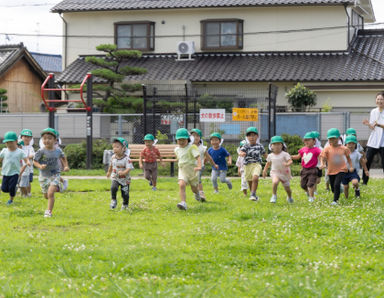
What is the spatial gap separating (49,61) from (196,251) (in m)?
49.4

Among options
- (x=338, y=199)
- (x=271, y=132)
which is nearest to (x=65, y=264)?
(x=338, y=199)

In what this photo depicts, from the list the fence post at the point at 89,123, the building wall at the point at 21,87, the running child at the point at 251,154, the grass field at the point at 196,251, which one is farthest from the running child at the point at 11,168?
the building wall at the point at 21,87

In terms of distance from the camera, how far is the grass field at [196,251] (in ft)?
19.5

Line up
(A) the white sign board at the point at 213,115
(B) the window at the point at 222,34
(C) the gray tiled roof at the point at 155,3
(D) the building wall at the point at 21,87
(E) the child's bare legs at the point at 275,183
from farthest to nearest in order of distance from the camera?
1. (D) the building wall at the point at 21,87
2. (B) the window at the point at 222,34
3. (C) the gray tiled roof at the point at 155,3
4. (A) the white sign board at the point at 213,115
5. (E) the child's bare legs at the point at 275,183

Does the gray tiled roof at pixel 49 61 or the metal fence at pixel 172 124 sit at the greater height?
the gray tiled roof at pixel 49 61

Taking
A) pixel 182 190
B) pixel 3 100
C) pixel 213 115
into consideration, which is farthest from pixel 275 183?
pixel 3 100

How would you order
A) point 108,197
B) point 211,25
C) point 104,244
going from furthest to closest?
point 211,25
point 108,197
point 104,244

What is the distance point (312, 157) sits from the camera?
12922 millimetres

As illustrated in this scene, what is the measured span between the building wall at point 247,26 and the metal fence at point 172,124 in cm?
829

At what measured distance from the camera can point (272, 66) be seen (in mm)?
31016

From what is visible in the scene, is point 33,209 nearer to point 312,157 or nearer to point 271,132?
point 312,157

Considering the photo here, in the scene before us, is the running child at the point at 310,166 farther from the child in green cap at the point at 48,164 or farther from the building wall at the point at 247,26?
the building wall at the point at 247,26

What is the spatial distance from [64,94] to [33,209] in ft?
78.5

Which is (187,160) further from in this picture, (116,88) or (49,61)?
(49,61)
